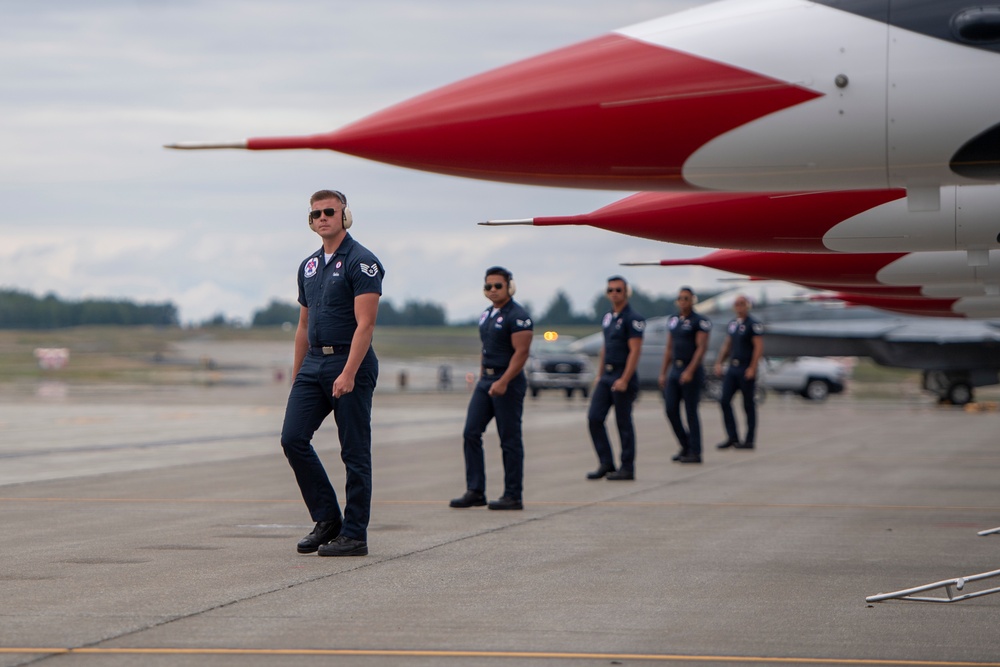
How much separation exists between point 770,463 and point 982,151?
34.2ft

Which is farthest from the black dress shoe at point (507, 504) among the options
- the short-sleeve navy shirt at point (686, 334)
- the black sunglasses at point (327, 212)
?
the short-sleeve navy shirt at point (686, 334)

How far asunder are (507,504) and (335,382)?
3.20m

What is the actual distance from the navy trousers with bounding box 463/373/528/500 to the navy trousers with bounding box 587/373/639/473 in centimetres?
264

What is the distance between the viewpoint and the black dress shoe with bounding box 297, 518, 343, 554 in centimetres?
761

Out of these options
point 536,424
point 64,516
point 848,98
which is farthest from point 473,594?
point 536,424

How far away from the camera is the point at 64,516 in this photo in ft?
30.9

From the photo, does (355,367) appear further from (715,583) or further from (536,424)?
(536,424)

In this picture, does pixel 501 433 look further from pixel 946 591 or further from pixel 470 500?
pixel 946 591

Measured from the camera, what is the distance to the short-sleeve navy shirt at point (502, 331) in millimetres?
10656

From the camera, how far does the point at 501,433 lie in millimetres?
10523

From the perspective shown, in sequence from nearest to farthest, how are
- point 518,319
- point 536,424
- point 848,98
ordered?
point 848,98 < point 518,319 < point 536,424

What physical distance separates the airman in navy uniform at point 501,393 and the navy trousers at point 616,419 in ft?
8.45

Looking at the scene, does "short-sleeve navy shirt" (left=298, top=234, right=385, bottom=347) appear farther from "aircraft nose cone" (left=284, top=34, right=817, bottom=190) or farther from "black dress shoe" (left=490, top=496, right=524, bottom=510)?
"black dress shoe" (left=490, top=496, right=524, bottom=510)

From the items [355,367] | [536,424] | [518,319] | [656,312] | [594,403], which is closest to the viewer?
[355,367]
